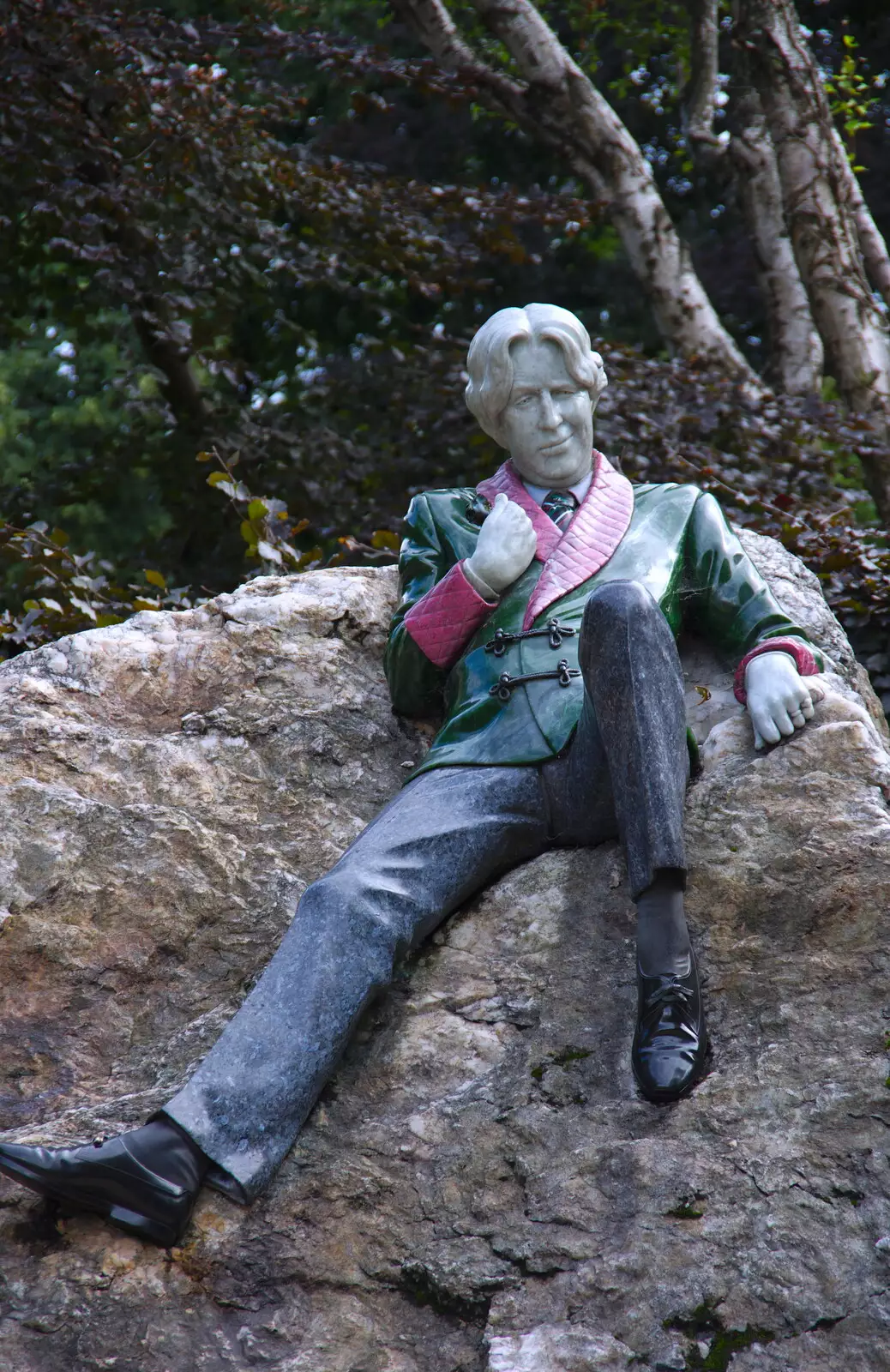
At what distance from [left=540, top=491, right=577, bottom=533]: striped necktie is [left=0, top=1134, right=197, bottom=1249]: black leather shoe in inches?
74.7

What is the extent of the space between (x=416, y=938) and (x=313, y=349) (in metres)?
6.73

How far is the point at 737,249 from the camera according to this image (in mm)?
10914

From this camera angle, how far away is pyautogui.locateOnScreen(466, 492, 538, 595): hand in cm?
366

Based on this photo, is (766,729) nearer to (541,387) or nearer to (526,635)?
(526,635)

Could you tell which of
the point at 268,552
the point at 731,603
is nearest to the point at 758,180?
the point at 268,552

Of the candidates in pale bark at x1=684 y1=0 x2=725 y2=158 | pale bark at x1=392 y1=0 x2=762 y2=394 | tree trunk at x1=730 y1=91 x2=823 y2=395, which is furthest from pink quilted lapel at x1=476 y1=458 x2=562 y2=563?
pale bark at x1=684 y1=0 x2=725 y2=158

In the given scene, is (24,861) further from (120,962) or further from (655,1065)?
(655,1065)

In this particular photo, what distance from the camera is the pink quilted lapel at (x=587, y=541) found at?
3.73 m

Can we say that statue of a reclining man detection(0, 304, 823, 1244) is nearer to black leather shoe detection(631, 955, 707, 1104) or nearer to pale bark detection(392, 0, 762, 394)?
black leather shoe detection(631, 955, 707, 1104)

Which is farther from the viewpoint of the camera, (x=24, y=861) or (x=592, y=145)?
(x=592, y=145)

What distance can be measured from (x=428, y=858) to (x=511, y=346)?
1.35m

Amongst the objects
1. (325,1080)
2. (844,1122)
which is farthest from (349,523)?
(844,1122)

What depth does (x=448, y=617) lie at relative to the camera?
3.73m

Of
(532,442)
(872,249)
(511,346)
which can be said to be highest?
(511,346)
